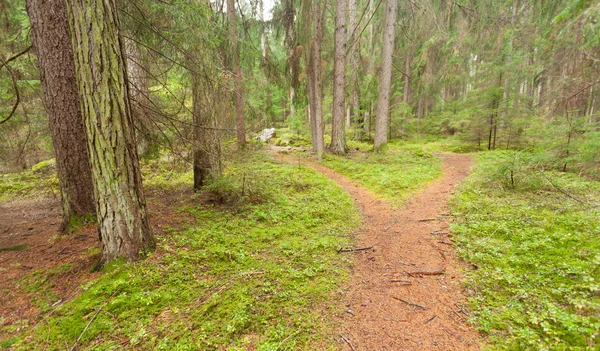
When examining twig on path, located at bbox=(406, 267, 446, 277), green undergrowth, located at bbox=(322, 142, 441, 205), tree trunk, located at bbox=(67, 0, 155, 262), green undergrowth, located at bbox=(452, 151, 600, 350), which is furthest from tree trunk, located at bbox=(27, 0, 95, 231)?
green undergrowth, located at bbox=(322, 142, 441, 205)

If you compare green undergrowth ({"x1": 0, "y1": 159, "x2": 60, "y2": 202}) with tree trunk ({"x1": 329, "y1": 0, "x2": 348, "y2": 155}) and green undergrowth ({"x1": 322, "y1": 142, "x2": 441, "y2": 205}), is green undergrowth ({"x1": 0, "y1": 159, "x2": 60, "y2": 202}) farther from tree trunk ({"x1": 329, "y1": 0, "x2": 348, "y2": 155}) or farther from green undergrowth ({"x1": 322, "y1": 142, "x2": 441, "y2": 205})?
tree trunk ({"x1": 329, "y1": 0, "x2": 348, "y2": 155})

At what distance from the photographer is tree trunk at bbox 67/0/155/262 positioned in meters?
2.55

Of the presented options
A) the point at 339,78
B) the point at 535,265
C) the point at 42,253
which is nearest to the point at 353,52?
the point at 339,78

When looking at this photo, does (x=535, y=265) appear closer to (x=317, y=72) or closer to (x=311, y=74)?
(x=317, y=72)

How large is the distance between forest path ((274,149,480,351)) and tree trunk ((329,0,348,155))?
722 cm

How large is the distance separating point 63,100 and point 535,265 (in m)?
6.81

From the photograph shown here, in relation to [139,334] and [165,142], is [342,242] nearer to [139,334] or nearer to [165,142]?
[139,334]

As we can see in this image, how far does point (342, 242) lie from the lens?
14.0ft

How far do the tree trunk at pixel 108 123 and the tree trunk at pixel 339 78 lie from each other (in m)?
9.67

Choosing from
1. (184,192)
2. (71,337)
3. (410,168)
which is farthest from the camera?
(410,168)

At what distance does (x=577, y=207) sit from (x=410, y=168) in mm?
4851

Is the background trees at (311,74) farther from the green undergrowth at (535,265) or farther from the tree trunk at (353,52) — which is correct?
the green undergrowth at (535,265)

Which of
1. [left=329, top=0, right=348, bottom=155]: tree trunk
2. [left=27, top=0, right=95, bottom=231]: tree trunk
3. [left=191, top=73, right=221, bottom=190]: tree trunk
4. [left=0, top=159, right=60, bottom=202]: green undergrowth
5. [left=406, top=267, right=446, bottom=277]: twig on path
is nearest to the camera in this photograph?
[left=406, top=267, right=446, bottom=277]: twig on path

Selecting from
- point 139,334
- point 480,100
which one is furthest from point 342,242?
point 480,100
